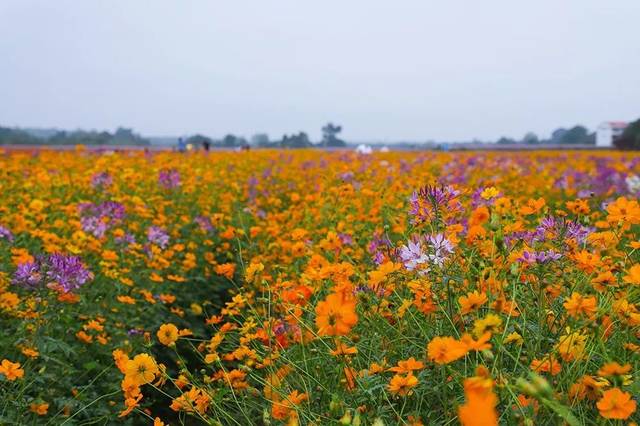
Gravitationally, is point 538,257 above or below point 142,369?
above

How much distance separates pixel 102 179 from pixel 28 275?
315cm

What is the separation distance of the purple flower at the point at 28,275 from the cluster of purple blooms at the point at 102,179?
2.99 meters

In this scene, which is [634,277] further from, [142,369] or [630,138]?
[630,138]

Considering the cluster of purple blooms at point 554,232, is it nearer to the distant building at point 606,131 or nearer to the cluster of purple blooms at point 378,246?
the cluster of purple blooms at point 378,246

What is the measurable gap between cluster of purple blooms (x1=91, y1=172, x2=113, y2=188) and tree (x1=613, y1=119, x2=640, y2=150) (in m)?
26.0

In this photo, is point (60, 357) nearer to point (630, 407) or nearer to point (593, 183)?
point (630, 407)

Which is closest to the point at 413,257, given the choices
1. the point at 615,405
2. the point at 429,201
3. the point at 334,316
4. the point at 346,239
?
the point at 429,201

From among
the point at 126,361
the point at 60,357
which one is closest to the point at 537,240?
the point at 126,361

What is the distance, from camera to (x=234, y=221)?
5957 mm

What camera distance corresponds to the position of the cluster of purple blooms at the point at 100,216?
4078 millimetres

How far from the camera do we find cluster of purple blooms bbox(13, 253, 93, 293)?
8.79ft

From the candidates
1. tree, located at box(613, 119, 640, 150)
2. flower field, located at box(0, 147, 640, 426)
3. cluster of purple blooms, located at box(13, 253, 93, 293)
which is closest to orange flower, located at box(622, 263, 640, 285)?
flower field, located at box(0, 147, 640, 426)

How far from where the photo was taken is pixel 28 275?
2676 mm

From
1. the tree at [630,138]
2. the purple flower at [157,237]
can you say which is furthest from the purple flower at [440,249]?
the tree at [630,138]
